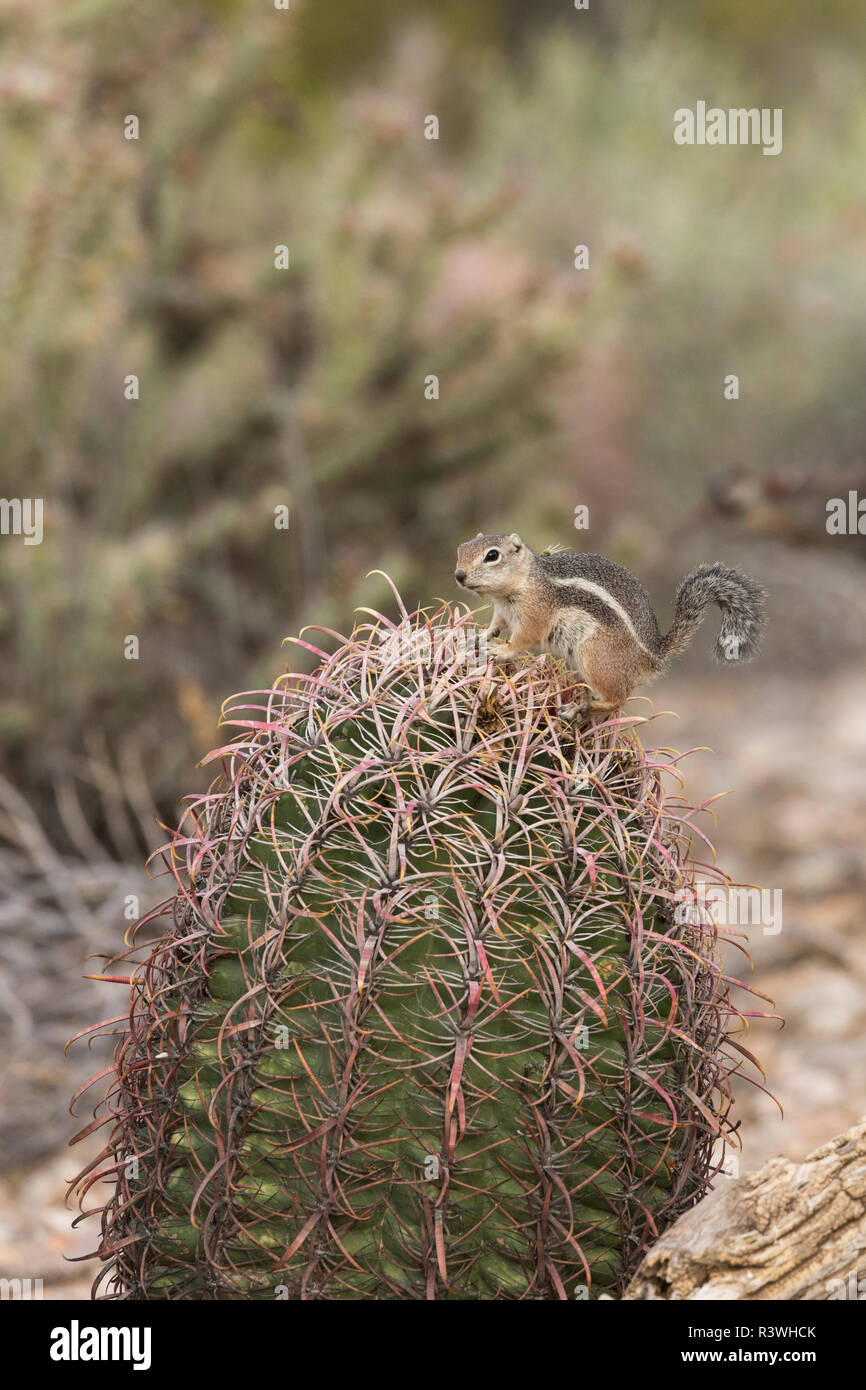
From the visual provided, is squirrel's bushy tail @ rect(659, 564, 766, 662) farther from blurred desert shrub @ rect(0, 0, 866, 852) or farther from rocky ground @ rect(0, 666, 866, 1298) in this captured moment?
blurred desert shrub @ rect(0, 0, 866, 852)

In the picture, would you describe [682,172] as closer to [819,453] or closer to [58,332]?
[819,453]

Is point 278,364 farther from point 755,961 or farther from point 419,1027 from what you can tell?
point 419,1027

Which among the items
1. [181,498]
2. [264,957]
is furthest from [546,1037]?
[181,498]

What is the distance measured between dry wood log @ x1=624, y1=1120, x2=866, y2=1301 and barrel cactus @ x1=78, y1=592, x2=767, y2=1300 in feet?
0.29

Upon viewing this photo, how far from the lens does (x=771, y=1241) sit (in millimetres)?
1968

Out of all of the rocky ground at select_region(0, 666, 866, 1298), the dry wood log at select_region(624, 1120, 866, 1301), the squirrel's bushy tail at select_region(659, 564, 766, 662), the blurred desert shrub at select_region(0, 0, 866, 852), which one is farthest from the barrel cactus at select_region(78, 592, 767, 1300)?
the blurred desert shrub at select_region(0, 0, 866, 852)

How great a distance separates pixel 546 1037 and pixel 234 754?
0.68 metres

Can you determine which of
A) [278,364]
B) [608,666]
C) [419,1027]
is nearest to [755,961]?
[608,666]

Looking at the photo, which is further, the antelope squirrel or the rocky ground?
the rocky ground

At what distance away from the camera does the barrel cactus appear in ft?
6.27

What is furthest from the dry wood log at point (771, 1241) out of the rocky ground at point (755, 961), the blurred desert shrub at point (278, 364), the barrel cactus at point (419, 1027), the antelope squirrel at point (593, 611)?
the blurred desert shrub at point (278, 364)
